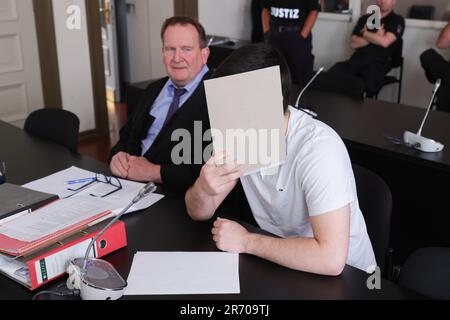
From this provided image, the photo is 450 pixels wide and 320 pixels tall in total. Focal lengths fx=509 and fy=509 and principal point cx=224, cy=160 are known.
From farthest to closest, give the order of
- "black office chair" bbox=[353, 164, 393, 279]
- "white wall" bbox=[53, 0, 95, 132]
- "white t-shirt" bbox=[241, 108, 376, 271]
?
"white wall" bbox=[53, 0, 95, 132] < "black office chair" bbox=[353, 164, 393, 279] < "white t-shirt" bbox=[241, 108, 376, 271]

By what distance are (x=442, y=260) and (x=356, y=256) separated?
0.23 meters

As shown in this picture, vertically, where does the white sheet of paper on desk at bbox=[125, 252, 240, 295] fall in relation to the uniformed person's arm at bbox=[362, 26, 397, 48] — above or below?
below

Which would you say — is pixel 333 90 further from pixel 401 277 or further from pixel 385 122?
pixel 401 277

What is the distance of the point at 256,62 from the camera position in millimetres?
1324

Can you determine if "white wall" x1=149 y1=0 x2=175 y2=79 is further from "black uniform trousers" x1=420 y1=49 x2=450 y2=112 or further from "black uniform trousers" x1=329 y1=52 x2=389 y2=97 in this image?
"black uniform trousers" x1=420 y1=49 x2=450 y2=112

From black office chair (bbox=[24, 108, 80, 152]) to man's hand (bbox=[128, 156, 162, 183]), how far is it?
0.50 metres

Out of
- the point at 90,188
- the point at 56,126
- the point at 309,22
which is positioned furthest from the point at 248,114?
the point at 309,22

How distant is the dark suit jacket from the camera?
1917mm

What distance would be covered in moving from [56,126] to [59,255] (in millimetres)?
1344

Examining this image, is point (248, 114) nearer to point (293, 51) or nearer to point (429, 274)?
point (429, 274)

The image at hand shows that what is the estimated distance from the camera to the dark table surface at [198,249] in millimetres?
1150

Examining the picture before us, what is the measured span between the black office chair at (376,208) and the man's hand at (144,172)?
→ 0.74 metres

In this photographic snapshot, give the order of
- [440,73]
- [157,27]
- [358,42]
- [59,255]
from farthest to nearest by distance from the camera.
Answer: [157,27] < [358,42] < [440,73] < [59,255]

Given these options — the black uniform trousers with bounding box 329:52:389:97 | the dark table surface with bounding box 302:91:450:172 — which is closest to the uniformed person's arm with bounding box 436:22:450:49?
the black uniform trousers with bounding box 329:52:389:97
